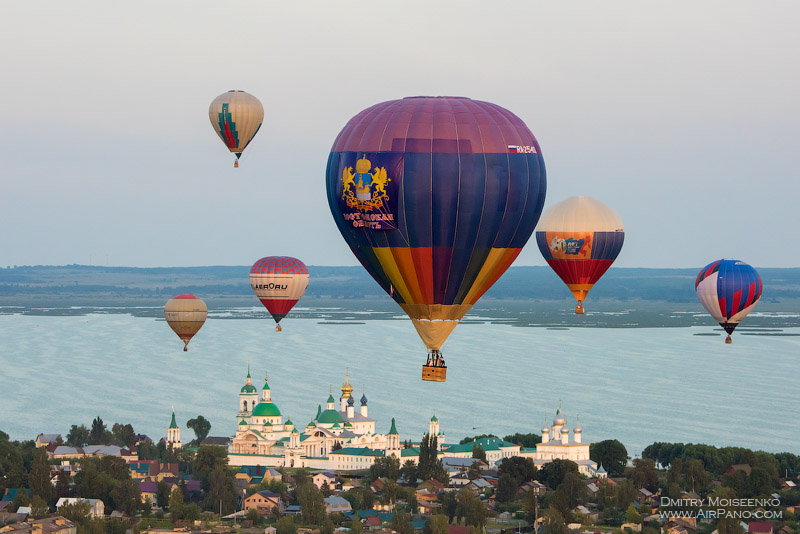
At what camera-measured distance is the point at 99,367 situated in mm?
101625

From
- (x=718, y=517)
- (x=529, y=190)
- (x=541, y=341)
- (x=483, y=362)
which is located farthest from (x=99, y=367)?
(x=529, y=190)

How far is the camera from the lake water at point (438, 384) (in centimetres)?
7294

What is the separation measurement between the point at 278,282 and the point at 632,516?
12170 mm

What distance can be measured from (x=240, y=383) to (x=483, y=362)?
68.4 ft

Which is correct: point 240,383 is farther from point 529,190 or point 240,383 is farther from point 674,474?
point 529,190

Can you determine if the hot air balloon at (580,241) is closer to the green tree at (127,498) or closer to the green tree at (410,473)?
the green tree at (127,498)

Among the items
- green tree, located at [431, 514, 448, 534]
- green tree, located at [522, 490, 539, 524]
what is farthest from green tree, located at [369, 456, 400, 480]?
green tree, located at [431, 514, 448, 534]

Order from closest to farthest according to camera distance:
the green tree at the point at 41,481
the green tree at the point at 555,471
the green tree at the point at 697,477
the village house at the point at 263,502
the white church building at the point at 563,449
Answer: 1. the green tree at the point at 41,481
2. the village house at the point at 263,502
3. the green tree at the point at 697,477
4. the green tree at the point at 555,471
5. the white church building at the point at 563,449

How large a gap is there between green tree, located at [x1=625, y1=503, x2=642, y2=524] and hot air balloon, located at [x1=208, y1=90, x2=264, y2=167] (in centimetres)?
1503

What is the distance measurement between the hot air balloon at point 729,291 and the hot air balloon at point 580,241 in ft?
12.5

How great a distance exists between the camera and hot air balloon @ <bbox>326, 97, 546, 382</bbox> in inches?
939

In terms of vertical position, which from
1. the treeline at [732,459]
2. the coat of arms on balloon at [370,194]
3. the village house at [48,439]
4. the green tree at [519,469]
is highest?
the coat of arms on balloon at [370,194]

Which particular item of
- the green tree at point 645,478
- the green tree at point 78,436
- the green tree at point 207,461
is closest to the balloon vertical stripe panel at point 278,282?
the green tree at point 207,461

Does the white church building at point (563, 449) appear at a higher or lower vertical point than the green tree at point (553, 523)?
higher
